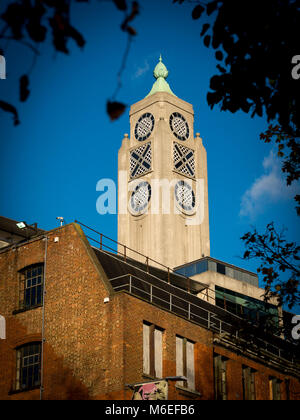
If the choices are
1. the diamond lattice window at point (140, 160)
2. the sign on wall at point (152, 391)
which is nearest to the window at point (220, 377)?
the sign on wall at point (152, 391)

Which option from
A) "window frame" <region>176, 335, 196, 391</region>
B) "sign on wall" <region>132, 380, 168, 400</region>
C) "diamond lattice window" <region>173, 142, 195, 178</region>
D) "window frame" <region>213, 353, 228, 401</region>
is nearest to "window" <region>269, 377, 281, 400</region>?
"window frame" <region>213, 353, 228, 401</region>

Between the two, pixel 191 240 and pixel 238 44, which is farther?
pixel 191 240

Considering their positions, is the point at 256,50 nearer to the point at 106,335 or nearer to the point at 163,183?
the point at 106,335

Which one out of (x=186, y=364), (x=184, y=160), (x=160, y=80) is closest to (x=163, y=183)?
(x=184, y=160)

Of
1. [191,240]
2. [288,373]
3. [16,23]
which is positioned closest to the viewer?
[16,23]

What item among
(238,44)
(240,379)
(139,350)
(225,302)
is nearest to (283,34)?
(238,44)

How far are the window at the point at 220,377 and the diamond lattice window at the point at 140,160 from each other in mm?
56644

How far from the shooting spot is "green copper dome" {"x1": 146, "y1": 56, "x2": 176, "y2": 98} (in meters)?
100

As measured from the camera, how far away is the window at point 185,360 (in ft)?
121

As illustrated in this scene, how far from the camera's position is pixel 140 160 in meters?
97.3

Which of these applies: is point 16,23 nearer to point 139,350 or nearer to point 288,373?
point 139,350

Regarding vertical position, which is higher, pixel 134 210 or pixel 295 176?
pixel 134 210

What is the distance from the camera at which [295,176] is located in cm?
2014
